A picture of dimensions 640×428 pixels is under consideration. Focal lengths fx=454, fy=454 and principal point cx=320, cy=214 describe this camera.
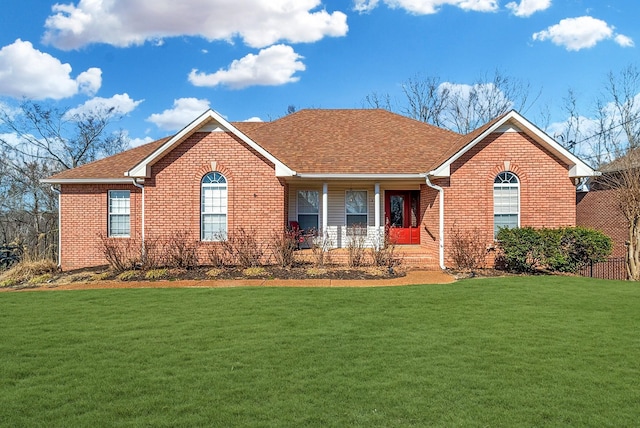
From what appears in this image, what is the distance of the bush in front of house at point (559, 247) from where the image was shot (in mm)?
13242

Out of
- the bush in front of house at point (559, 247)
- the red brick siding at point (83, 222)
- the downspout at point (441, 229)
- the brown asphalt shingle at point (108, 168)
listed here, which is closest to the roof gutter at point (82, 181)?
the brown asphalt shingle at point (108, 168)

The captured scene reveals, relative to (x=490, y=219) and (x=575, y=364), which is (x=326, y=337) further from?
(x=490, y=219)

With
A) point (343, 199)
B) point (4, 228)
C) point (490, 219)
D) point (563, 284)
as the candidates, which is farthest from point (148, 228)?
point (4, 228)

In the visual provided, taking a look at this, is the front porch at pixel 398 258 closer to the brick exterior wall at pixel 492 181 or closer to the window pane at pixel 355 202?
the brick exterior wall at pixel 492 181

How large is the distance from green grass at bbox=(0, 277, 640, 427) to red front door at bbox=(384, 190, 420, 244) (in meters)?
8.15

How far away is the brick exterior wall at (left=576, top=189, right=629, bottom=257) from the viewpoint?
19311 mm

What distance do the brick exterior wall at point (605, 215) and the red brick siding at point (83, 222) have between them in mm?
19942

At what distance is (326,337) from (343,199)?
11.4m

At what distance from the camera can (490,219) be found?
15078mm

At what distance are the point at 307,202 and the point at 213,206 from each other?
4086 mm

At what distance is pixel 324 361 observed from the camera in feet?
Result: 19.4

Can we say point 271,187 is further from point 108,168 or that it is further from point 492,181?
point 492,181

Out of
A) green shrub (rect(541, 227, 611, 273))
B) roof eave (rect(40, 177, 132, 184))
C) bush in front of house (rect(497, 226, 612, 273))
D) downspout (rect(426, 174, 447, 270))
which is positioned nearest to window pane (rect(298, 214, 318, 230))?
downspout (rect(426, 174, 447, 270))

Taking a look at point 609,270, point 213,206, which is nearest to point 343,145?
point 213,206
